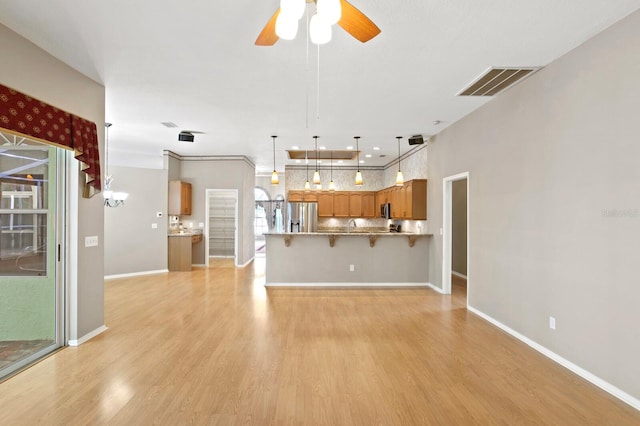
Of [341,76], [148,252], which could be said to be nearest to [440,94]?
[341,76]

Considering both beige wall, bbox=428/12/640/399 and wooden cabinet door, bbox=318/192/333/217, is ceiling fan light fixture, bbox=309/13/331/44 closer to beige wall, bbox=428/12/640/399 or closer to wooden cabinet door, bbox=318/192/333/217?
beige wall, bbox=428/12/640/399

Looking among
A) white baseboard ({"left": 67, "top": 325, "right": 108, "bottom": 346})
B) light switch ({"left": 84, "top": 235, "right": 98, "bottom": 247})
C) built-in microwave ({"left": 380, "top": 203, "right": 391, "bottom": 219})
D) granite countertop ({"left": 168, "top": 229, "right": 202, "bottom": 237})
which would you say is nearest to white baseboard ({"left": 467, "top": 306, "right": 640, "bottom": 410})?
built-in microwave ({"left": 380, "top": 203, "right": 391, "bottom": 219})

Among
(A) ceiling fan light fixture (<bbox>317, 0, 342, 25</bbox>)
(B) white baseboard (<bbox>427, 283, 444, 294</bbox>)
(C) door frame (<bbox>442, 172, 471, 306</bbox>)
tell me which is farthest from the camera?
(B) white baseboard (<bbox>427, 283, 444, 294</bbox>)

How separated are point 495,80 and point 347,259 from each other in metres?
4.04

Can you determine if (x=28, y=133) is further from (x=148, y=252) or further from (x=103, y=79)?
(x=148, y=252)

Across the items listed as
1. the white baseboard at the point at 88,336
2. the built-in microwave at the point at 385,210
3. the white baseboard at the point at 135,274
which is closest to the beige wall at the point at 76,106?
the white baseboard at the point at 88,336

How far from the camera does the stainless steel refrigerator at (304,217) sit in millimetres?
8828

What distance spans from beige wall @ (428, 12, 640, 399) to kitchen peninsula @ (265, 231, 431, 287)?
6.66ft

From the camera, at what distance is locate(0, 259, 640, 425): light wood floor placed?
7.68 feet

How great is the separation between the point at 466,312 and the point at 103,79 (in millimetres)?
5722

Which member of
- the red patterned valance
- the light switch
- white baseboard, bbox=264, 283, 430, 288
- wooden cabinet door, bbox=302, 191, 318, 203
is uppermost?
the red patterned valance

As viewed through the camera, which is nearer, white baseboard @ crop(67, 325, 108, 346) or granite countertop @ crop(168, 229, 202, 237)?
white baseboard @ crop(67, 325, 108, 346)

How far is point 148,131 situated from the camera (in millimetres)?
6062

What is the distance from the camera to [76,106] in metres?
3.51
